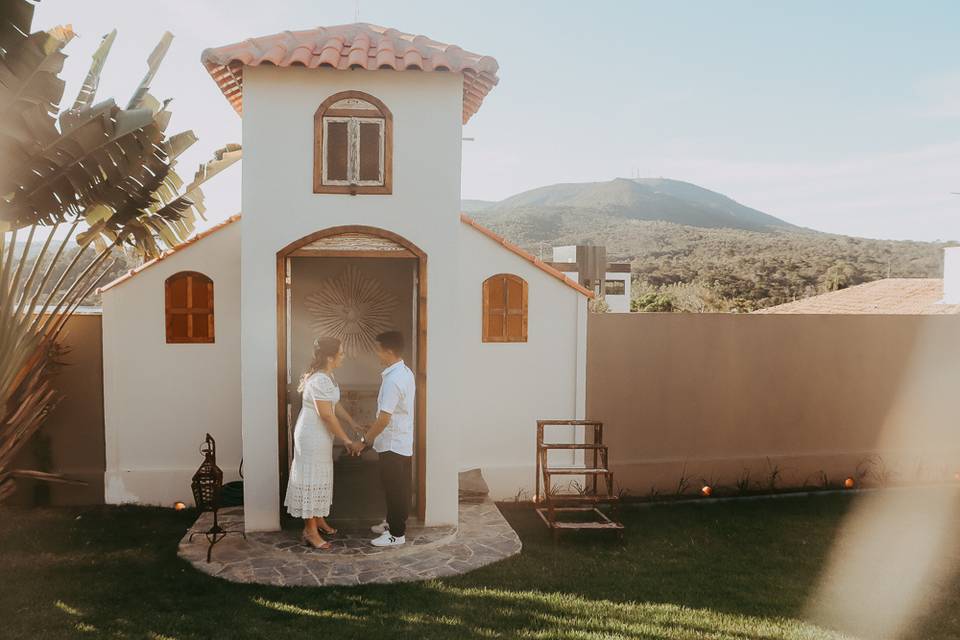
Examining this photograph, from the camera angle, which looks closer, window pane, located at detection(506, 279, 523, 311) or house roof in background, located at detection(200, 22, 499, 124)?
house roof in background, located at detection(200, 22, 499, 124)

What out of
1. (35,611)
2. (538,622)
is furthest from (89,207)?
(538,622)

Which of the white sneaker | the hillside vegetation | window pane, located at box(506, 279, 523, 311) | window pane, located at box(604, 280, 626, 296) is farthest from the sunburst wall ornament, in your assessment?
window pane, located at box(604, 280, 626, 296)

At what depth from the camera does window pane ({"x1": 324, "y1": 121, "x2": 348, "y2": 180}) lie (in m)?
7.35

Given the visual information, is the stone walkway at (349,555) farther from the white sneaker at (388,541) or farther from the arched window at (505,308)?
the arched window at (505,308)

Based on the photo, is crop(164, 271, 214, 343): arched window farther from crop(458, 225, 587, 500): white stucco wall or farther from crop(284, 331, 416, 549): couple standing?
crop(458, 225, 587, 500): white stucco wall

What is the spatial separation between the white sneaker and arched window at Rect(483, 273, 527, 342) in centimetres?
275

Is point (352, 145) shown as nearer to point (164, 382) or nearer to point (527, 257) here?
point (527, 257)

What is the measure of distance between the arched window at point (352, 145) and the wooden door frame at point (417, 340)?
44 centimetres

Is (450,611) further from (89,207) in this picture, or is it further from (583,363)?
(89,207)

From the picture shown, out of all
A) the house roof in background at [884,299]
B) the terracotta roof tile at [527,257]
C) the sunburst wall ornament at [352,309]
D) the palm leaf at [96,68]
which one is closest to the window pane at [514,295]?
the terracotta roof tile at [527,257]

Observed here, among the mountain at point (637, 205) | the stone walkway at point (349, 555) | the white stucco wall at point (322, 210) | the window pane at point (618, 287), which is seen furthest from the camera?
the mountain at point (637, 205)

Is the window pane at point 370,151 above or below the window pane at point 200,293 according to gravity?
above

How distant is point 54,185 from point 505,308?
16.0ft

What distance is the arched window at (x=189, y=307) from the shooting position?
8.68m
